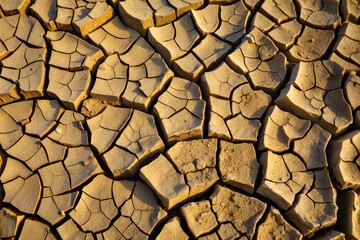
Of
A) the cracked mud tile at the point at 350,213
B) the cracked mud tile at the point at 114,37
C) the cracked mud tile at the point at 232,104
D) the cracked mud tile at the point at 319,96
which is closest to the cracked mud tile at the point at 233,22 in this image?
the cracked mud tile at the point at 232,104

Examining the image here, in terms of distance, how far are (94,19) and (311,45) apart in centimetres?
173

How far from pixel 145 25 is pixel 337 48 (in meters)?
1.51

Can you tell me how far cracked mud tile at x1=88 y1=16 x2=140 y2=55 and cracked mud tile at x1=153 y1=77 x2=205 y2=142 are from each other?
0.53 m

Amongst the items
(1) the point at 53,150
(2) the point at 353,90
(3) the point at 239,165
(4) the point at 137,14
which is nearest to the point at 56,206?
(1) the point at 53,150

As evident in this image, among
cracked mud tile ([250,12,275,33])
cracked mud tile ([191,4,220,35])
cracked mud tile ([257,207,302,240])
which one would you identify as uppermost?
cracked mud tile ([191,4,220,35])

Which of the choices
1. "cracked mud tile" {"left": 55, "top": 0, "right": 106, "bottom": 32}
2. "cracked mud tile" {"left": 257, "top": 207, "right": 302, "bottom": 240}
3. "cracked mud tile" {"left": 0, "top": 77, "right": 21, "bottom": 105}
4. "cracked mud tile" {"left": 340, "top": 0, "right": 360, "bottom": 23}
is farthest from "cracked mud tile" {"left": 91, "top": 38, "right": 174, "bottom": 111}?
"cracked mud tile" {"left": 340, "top": 0, "right": 360, "bottom": 23}

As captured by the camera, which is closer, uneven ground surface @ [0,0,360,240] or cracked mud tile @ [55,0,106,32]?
uneven ground surface @ [0,0,360,240]

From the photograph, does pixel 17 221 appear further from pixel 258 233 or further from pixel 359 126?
pixel 359 126

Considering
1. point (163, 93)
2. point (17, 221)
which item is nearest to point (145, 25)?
point (163, 93)

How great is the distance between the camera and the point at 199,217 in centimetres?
227

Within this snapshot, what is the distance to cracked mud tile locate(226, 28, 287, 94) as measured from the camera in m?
2.77

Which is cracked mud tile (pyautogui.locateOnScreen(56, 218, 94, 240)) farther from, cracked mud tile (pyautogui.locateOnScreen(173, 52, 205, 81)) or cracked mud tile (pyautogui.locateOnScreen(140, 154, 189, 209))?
cracked mud tile (pyautogui.locateOnScreen(173, 52, 205, 81))

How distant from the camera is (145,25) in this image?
2.99 meters

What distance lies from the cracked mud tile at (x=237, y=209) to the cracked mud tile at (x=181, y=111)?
44 cm
